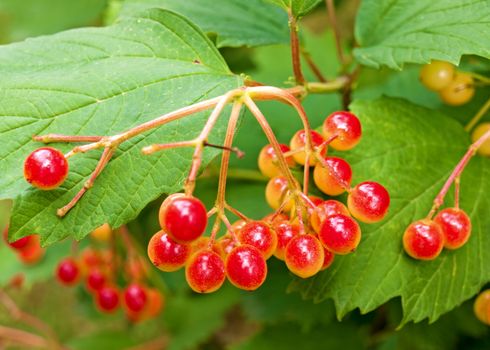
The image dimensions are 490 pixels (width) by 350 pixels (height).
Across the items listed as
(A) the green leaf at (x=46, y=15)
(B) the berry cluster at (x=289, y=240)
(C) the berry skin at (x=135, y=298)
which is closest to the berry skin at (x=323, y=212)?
(B) the berry cluster at (x=289, y=240)

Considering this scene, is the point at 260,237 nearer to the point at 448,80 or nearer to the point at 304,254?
the point at 304,254

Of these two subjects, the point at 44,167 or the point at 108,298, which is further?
the point at 108,298

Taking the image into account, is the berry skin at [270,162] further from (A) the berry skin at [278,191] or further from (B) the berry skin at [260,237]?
(B) the berry skin at [260,237]

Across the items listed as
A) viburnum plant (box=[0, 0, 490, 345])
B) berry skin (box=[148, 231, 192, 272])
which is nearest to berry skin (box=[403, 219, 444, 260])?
viburnum plant (box=[0, 0, 490, 345])

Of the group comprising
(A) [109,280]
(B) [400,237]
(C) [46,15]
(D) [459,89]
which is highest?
(D) [459,89]

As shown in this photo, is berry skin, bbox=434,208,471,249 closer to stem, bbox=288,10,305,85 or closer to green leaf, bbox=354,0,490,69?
green leaf, bbox=354,0,490,69

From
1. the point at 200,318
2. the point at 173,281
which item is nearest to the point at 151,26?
the point at 173,281

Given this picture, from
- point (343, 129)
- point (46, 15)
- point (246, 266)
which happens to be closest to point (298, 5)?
point (343, 129)

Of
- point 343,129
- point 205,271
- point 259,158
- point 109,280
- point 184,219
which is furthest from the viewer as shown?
point 109,280
